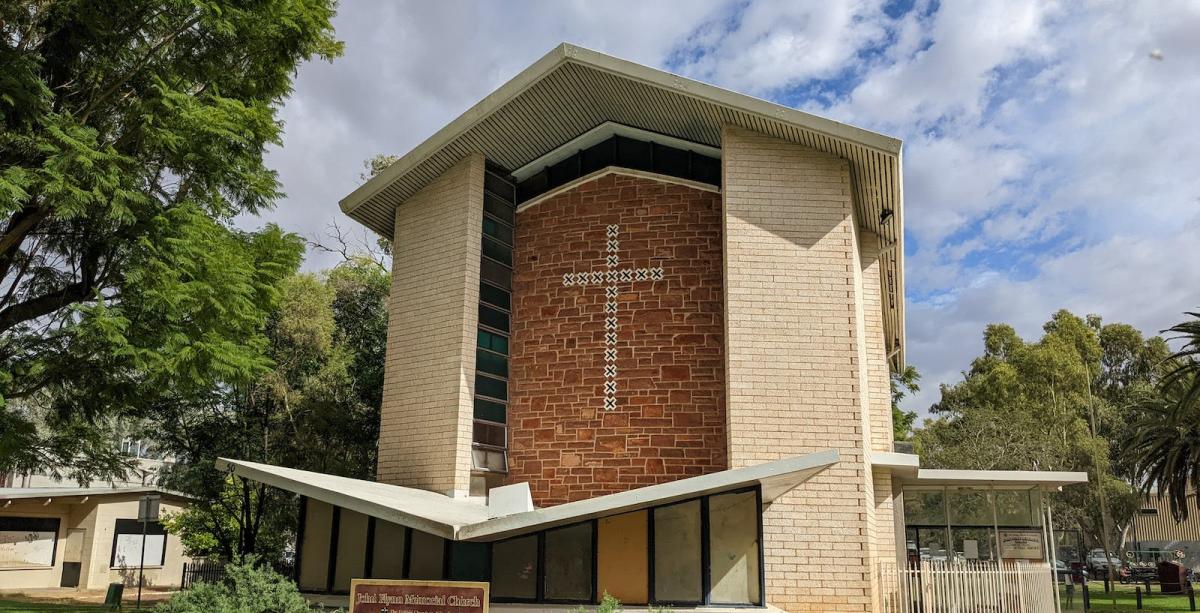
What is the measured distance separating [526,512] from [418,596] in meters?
1.50

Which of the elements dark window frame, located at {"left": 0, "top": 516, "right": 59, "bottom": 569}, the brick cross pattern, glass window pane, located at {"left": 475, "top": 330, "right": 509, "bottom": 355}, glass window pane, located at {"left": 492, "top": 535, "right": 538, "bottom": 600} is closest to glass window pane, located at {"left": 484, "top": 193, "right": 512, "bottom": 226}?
the brick cross pattern

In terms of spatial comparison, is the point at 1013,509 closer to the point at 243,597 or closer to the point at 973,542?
the point at 973,542

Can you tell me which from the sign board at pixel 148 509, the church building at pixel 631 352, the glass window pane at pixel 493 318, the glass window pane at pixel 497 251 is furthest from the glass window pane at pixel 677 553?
the sign board at pixel 148 509

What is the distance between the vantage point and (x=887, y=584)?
13930mm

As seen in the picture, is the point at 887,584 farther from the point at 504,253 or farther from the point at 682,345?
the point at 504,253

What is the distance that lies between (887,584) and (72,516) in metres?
29.6

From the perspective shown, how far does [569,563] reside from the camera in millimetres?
11609

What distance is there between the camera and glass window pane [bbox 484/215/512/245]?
1653 cm

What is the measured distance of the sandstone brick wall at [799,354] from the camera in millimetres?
12898

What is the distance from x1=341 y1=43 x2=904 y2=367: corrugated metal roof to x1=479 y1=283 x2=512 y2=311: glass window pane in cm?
249

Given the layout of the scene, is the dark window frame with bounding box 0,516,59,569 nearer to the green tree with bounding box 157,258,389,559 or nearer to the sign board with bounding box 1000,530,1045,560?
the green tree with bounding box 157,258,389,559

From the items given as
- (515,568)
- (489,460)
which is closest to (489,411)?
(489,460)

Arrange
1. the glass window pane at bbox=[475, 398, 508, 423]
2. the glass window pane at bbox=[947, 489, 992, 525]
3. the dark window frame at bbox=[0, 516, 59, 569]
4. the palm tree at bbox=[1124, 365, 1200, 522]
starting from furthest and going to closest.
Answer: the dark window frame at bbox=[0, 516, 59, 569]
the palm tree at bbox=[1124, 365, 1200, 522]
the glass window pane at bbox=[947, 489, 992, 525]
the glass window pane at bbox=[475, 398, 508, 423]

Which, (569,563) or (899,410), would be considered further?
(899,410)
